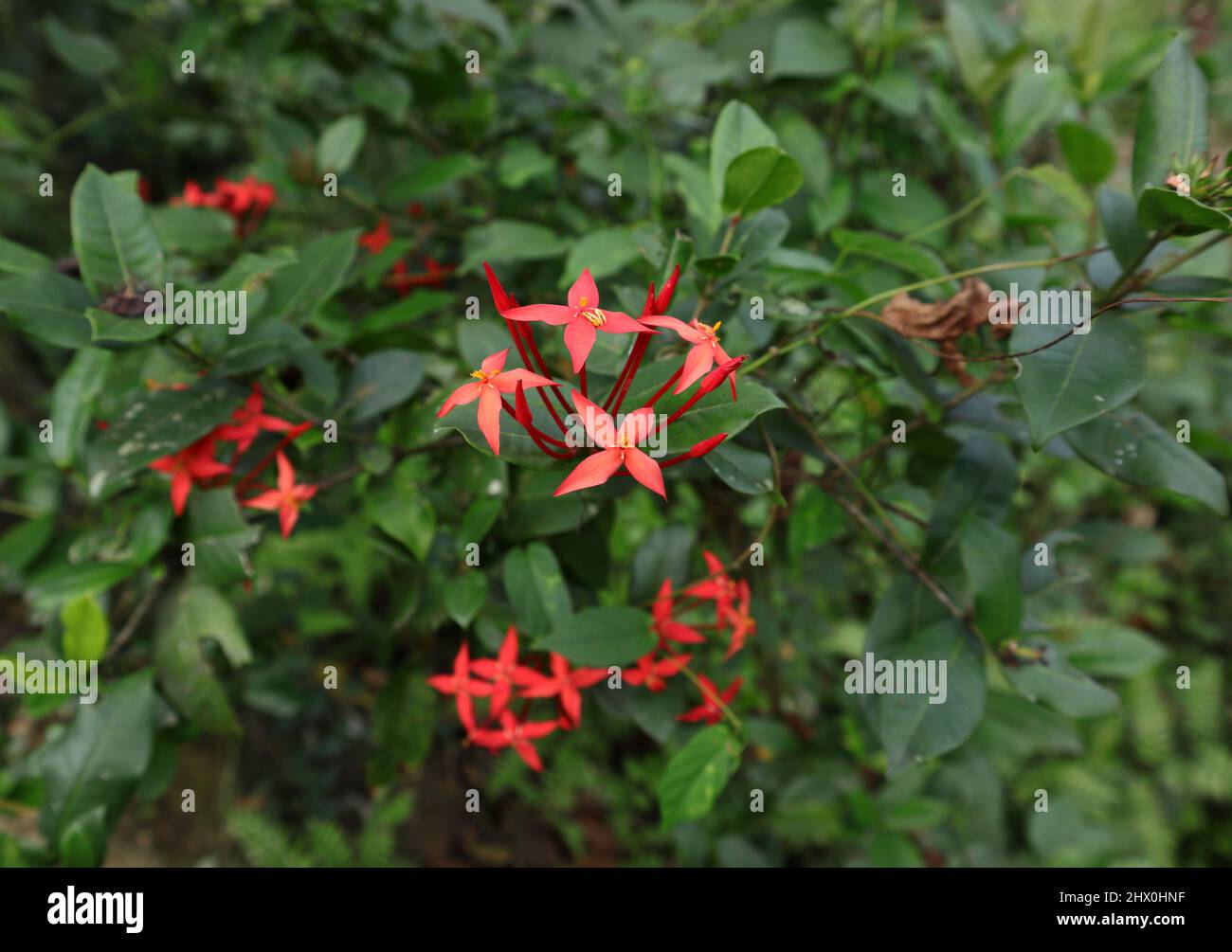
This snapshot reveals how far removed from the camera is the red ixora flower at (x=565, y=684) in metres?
0.91

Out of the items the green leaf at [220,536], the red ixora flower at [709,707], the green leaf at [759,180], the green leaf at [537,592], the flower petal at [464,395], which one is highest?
the green leaf at [759,180]

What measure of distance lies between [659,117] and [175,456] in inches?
39.9

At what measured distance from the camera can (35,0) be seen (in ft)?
7.09

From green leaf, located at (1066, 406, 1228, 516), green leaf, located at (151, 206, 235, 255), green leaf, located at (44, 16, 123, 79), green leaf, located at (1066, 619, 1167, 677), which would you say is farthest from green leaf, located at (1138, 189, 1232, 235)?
green leaf, located at (44, 16, 123, 79)

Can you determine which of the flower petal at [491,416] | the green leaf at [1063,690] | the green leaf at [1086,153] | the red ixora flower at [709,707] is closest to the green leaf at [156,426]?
the flower petal at [491,416]

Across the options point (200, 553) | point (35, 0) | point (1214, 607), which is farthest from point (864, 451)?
point (35, 0)

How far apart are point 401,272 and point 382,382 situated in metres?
0.43

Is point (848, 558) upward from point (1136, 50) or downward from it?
downward

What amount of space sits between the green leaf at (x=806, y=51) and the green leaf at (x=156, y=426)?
97 centimetres

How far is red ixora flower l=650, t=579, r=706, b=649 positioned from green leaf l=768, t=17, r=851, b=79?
33.2 inches

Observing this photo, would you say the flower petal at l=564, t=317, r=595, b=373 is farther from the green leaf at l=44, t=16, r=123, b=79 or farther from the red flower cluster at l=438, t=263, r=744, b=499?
the green leaf at l=44, t=16, r=123, b=79

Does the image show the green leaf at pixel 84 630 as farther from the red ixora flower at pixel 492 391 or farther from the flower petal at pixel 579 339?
the flower petal at pixel 579 339
